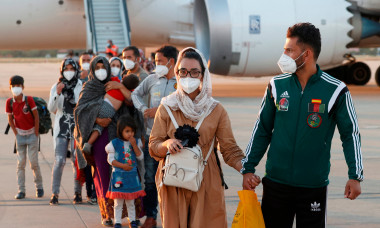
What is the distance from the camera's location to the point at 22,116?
21.0 feet

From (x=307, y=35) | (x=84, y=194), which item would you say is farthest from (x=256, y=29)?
(x=307, y=35)

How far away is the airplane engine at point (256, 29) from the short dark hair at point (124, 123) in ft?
32.3

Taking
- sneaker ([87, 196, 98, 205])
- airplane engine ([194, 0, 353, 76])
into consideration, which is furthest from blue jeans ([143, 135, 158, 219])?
airplane engine ([194, 0, 353, 76])

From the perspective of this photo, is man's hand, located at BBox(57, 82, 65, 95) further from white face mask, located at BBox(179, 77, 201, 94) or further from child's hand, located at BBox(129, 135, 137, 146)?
white face mask, located at BBox(179, 77, 201, 94)

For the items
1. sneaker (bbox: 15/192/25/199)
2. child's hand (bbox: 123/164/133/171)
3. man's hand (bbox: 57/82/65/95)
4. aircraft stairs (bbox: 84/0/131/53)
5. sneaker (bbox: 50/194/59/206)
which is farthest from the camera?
aircraft stairs (bbox: 84/0/131/53)

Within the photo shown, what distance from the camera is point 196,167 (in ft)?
11.7

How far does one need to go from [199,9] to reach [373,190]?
9.96 m

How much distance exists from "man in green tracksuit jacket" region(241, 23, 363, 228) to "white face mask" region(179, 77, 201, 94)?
424mm

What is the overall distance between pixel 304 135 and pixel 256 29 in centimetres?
1195

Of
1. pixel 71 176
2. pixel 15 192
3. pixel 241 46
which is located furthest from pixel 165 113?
pixel 241 46

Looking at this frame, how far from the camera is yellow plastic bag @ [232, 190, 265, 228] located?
138 inches

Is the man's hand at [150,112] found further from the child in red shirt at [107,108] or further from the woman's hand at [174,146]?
the woman's hand at [174,146]

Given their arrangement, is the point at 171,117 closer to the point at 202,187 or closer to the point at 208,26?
the point at 202,187

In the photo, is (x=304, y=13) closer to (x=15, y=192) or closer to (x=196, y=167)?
(x=15, y=192)
